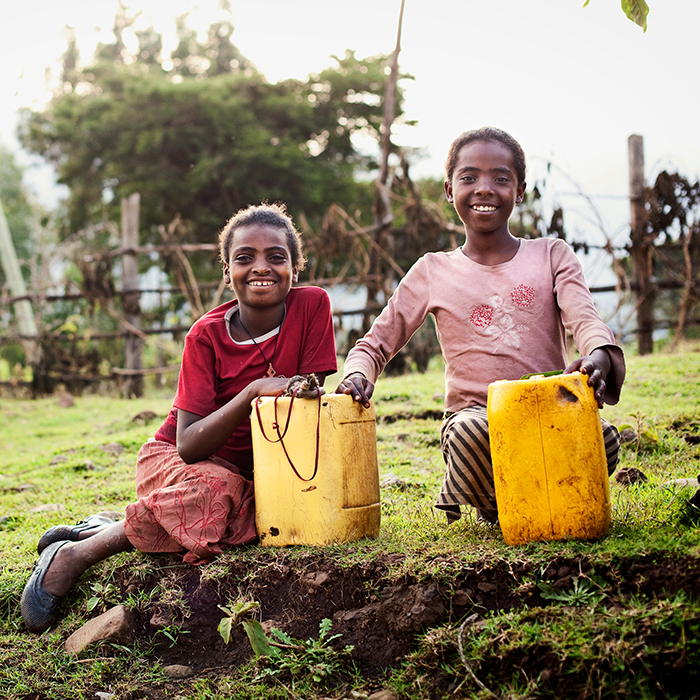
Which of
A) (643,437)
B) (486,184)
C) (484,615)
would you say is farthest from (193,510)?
(643,437)

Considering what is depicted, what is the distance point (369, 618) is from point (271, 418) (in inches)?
28.4

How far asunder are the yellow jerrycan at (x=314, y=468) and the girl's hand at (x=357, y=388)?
0.03 metres

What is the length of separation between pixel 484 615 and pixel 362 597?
408 mm

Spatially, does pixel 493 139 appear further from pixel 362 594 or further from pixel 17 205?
pixel 17 205

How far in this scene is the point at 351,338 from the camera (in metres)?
8.20

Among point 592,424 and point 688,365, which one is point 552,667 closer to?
point 592,424

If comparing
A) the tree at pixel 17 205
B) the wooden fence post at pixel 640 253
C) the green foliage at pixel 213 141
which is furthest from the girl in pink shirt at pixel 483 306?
the tree at pixel 17 205

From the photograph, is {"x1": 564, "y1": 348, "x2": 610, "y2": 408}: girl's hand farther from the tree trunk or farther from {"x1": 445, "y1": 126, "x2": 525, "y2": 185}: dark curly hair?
the tree trunk

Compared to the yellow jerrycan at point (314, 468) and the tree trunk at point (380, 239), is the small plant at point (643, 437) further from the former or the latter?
the tree trunk at point (380, 239)

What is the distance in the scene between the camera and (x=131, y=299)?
31.3 ft

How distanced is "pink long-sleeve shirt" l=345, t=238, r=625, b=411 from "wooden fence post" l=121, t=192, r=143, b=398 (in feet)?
24.5

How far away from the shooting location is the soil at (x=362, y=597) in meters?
1.91

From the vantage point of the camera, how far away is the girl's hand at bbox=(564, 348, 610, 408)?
211cm

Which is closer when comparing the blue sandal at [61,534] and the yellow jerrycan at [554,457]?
the yellow jerrycan at [554,457]
